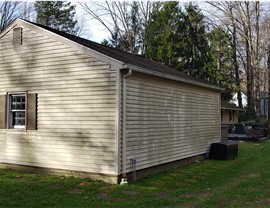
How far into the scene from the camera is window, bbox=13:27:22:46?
33.2 feet

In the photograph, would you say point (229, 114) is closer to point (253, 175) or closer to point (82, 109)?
point (253, 175)

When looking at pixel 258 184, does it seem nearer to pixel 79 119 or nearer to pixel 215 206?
pixel 215 206

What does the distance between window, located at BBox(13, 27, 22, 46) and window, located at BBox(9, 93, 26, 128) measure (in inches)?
65.2

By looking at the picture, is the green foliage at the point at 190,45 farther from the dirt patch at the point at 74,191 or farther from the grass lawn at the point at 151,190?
the dirt patch at the point at 74,191

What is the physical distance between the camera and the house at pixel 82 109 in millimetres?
8234

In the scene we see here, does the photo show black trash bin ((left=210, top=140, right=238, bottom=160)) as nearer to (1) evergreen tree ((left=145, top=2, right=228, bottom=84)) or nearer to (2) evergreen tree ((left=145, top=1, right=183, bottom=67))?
(1) evergreen tree ((left=145, top=2, right=228, bottom=84))

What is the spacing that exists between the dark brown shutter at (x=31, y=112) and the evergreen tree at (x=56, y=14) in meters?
23.3

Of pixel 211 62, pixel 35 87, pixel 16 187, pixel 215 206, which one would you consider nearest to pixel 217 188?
pixel 215 206

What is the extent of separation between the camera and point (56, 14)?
31.4 metres

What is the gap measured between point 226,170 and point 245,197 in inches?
140

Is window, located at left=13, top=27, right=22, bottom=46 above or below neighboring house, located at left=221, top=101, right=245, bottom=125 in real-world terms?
above

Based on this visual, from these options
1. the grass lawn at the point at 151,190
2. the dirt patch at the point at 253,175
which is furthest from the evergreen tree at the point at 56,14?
the dirt patch at the point at 253,175

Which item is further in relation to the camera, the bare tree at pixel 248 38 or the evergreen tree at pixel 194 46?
the evergreen tree at pixel 194 46

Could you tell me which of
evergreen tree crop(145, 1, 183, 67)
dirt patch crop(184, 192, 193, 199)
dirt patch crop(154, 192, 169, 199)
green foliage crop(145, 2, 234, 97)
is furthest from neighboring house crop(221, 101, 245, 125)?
dirt patch crop(154, 192, 169, 199)
